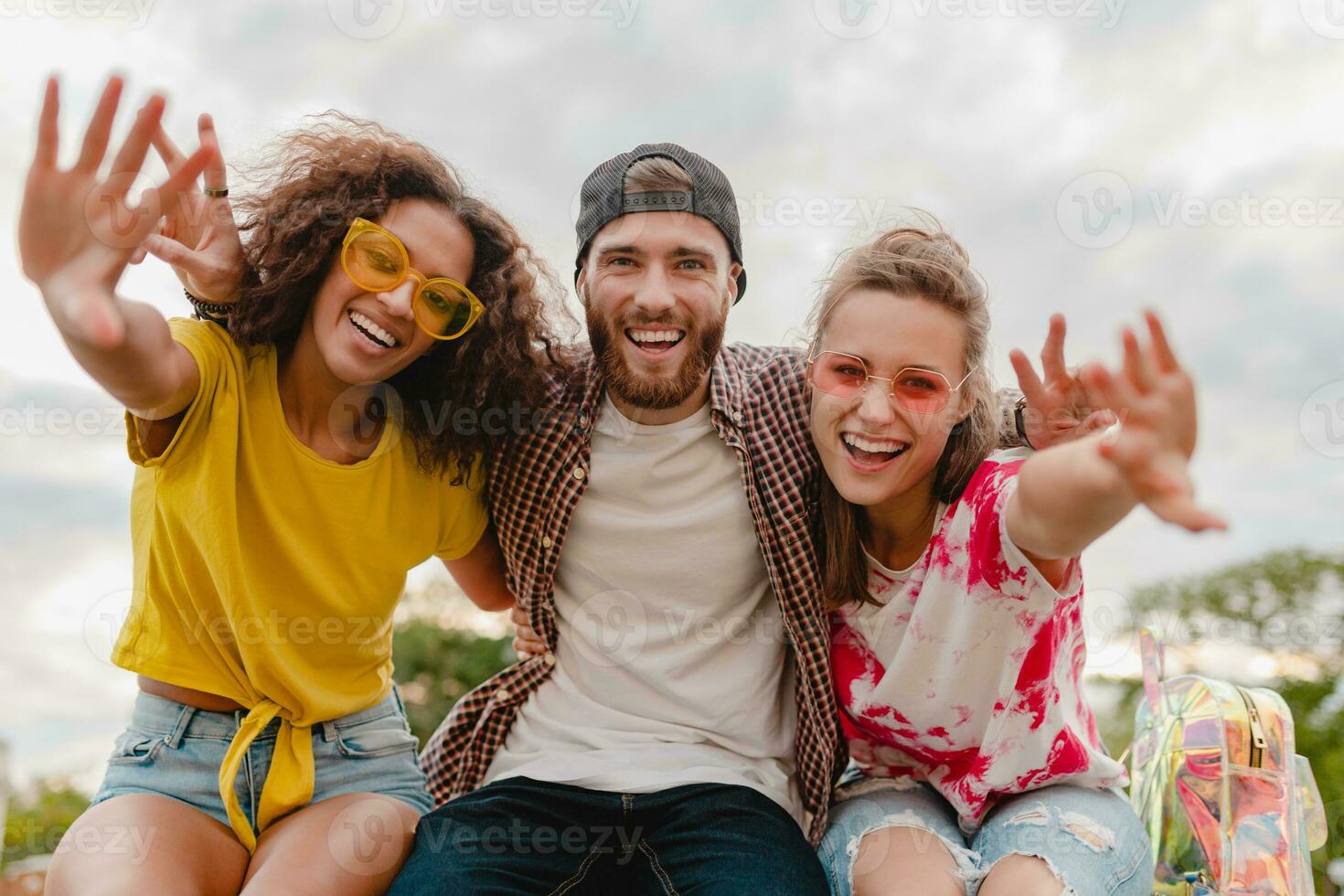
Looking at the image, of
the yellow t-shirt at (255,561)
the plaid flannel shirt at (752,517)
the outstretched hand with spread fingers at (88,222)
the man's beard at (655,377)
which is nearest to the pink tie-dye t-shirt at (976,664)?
the plaid flannel shirt at (752,517)

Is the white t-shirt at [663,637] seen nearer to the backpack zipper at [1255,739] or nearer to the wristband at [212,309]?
the wristband at [212,309]

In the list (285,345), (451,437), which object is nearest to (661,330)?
(451,437)

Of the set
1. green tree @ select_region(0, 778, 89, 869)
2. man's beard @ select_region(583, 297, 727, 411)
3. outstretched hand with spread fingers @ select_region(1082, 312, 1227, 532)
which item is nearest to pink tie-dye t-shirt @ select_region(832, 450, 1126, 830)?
outstretched hand with spread fingers @ select_region(1082, 312, 1227, 532)

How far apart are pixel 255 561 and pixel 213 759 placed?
52cm

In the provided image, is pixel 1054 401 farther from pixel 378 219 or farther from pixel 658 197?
pixel 378 219

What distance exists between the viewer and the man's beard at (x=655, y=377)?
303 centimetres

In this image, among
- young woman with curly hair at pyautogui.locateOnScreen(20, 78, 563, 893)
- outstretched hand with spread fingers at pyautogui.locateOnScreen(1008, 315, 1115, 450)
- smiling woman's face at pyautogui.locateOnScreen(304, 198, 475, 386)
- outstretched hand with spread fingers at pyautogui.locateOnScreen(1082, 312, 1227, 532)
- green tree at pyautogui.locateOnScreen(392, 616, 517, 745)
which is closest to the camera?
outstretched hand with spread fingers at pyautogui.locateOnScreen(1082, 312, 1227, 532)

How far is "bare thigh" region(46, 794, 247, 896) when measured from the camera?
2367 mm

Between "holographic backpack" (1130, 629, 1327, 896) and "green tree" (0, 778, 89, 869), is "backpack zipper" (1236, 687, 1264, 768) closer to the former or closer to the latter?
"holographic backpack" (1130, 629, 1327, 896)

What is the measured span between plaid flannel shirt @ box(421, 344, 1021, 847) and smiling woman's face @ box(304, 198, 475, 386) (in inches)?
19.3

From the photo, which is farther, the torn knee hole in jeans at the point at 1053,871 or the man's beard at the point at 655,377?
the man's beard at the point at 655,377

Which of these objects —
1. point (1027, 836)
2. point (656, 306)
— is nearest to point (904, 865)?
point (1027, 836)

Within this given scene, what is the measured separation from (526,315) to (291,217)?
71 cm

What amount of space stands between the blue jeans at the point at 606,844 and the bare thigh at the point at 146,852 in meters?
0.45
